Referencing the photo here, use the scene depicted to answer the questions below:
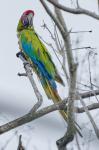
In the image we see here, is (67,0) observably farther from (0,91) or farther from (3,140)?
(3,140)

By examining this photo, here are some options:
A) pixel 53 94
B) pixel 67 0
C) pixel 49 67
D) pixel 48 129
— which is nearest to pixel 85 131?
pixel 53 94

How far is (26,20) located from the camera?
3066 millimetres

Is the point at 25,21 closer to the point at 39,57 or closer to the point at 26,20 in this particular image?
the point at 26,20

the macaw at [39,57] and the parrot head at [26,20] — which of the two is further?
the parrot head at [26,20]

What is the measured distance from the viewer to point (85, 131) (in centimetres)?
231

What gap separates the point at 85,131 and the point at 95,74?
494 millimetres

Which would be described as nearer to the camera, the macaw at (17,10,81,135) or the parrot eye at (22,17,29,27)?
the macaw at (17,10,81,135)

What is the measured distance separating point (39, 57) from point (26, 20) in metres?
0.38

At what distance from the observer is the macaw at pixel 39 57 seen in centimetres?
241

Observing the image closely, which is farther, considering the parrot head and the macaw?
the parrot head

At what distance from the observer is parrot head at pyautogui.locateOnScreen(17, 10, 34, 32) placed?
3055 mm

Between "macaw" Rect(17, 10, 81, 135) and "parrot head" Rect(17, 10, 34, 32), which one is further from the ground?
"parrot head" Rect(17, 10, 34, 32)

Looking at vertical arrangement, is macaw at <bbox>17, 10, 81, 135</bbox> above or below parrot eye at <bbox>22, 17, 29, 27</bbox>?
below

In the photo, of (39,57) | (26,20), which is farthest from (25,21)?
(39,57)
